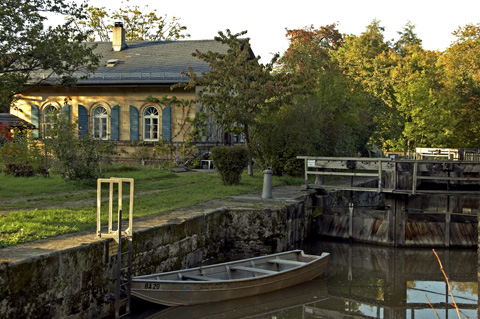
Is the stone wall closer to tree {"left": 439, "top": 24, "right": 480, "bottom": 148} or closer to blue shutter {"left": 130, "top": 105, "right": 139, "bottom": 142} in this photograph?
blue shutter {"left": 130, "top": 105, "right": 139, "bottom": 142}

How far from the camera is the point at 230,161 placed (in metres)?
19.0

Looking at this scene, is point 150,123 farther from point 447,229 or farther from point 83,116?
point 447,229

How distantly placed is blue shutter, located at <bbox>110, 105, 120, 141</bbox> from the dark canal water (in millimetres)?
15528

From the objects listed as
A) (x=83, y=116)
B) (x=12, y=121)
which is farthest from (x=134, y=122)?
(x=12, y=121)

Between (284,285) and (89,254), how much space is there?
4649mm

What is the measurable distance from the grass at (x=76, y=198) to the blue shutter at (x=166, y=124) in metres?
4.45

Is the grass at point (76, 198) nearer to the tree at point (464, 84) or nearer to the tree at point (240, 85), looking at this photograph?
the tree at point (240, 85)

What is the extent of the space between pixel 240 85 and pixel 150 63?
10298 millimetres

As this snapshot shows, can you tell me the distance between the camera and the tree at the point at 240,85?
21000mm

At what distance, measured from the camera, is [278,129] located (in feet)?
75.9

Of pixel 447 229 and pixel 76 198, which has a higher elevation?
pixel 76 198

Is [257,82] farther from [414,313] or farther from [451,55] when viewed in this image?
[451,55]

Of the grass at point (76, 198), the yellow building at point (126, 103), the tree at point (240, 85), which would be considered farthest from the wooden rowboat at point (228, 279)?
the yellow building at point (126, 103)

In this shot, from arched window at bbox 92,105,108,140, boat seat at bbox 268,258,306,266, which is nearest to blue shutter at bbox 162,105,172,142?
arched window at bbox 92,105,108,140
